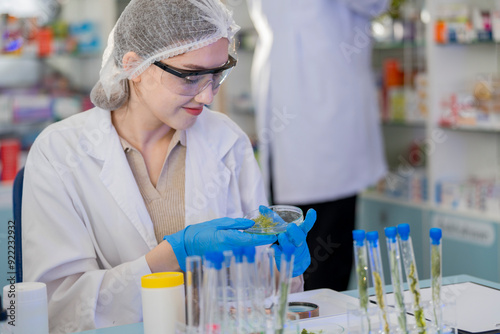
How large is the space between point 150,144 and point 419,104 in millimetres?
2062

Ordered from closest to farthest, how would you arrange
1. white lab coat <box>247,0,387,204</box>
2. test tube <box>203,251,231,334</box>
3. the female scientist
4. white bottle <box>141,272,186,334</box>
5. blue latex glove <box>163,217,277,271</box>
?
test tube <box>203,251,231,334</box>, white bottle <box>141,272,186,334</box>, blue latex glove <box>163,217,277,271</box>, the female scientist, white lab coat <box>247,0,387,204</box>

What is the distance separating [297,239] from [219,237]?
0.18 m

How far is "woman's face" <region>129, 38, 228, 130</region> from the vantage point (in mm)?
1865

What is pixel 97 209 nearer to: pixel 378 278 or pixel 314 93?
pixel 378 278

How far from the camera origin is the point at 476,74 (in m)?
3.62

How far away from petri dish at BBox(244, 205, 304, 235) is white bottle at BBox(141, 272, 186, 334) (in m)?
0.31

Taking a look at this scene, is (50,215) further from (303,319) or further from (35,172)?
(303,319)

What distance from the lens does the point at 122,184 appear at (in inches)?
75.2

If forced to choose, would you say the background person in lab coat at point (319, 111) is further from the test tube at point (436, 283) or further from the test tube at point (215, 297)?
the test tube at point (215, 297)

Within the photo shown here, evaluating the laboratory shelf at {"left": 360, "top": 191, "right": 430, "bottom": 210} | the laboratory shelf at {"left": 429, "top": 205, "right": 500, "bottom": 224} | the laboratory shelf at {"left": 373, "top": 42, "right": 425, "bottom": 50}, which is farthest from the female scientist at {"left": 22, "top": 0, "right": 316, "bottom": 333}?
the laboratory shelf at {"left": 373, "top": 42, "right": 425, "bottom": 50}

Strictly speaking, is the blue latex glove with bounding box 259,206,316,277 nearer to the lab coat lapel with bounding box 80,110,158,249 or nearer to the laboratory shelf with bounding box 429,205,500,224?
the lab coat lapel with bounding box 80,110,158,249

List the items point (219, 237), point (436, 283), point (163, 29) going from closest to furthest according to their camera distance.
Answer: point (436, 283) < point (219, 237) < point (163, 29)

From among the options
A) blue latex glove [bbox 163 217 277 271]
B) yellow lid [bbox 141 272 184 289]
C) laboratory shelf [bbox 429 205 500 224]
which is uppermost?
blue latex glove [bbox 163 217 277 271]

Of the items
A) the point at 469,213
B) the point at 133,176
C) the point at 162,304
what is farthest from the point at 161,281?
the point at 469,213
